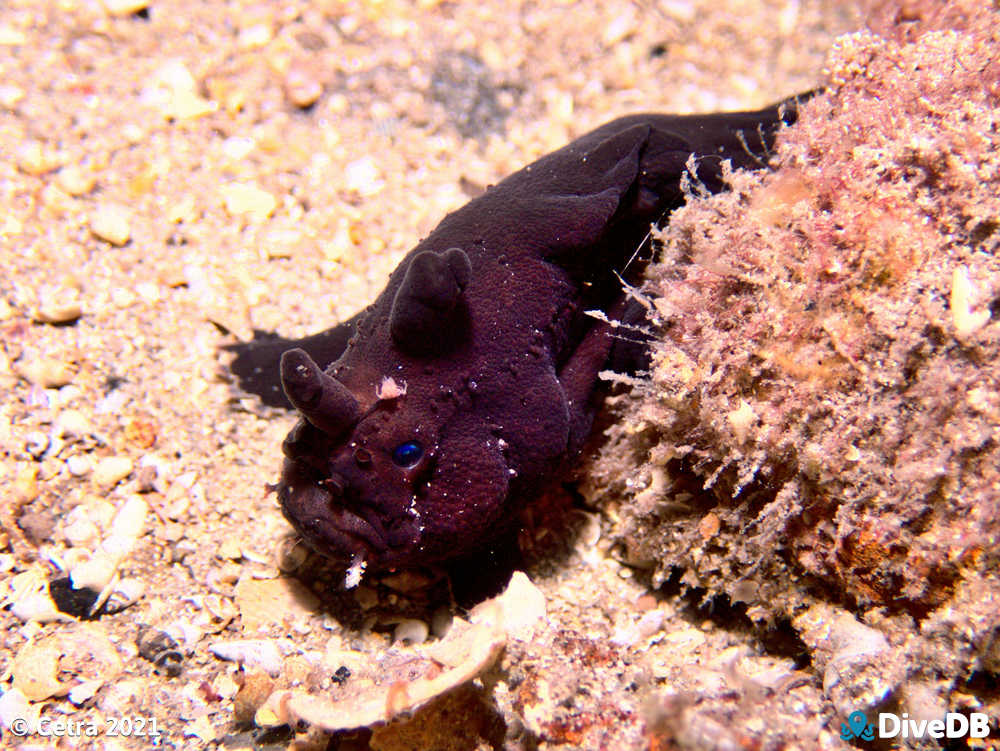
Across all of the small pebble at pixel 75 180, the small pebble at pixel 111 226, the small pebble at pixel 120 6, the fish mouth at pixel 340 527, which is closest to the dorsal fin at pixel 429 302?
the fish mouth at pixel 340 527

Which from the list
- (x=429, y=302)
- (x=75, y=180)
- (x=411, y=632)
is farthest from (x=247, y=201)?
(x=411, y=632)

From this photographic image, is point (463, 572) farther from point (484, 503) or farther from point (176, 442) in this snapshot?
point (176, 442)

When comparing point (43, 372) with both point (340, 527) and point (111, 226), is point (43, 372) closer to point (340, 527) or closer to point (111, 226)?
point (111, 226)

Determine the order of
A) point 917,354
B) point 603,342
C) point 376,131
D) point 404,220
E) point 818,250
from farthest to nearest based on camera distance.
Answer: point 376,131 → point 404,220 → point 603,342 → point 818,250 → point 917,354

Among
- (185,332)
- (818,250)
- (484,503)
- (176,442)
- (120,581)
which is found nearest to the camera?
(818,250)

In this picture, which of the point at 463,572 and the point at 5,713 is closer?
the point at 5,713

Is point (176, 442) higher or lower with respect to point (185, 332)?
lower

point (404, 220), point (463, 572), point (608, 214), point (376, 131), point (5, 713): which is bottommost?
point (5, 713)

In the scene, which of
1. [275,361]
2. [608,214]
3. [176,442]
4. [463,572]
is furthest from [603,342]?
[176,442]
